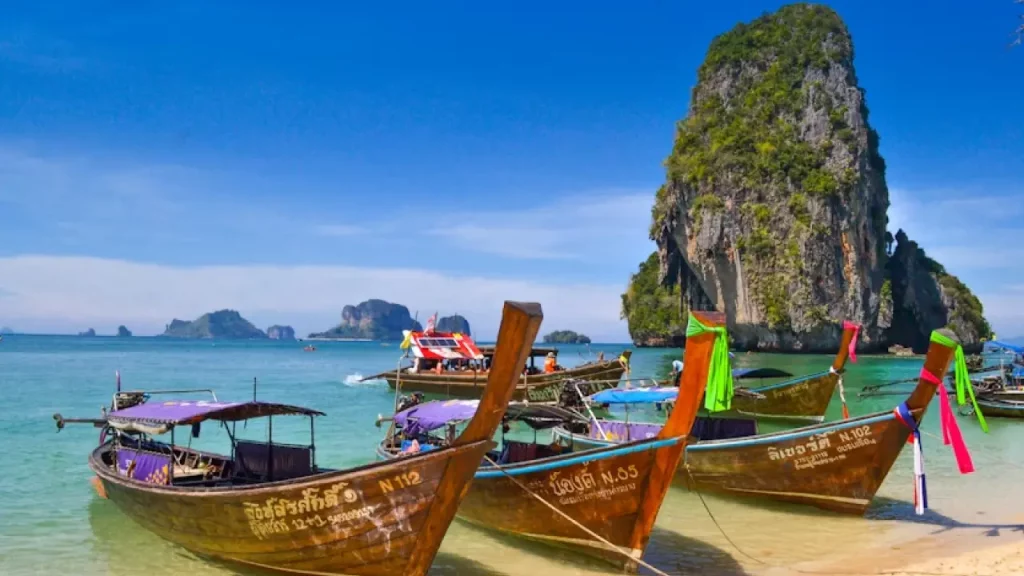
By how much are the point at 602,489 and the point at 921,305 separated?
2953 inches

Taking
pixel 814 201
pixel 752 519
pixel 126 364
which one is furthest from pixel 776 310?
pixel 752 519

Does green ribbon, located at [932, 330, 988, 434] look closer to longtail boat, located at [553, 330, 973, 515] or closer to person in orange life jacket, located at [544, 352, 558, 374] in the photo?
longtail boat, located at [553, 330, 973, 515]

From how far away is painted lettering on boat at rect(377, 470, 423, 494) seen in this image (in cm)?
704

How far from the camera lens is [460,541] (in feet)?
33.1

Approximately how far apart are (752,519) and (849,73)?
69.7 meters

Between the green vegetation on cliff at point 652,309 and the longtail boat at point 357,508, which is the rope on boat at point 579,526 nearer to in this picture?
the longtail boat at point 357,508

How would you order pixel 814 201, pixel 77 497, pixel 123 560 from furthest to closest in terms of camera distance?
1. pixel 814 201
2. pixel 77 497
3. pixel 123 560

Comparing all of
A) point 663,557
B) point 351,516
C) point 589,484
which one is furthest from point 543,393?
point 351,516

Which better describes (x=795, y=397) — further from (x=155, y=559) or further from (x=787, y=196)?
(x=787, y=196)

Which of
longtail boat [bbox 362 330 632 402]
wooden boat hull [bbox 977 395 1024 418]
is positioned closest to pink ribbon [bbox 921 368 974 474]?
wooden boat hull [bbox 977 395 1024 418]

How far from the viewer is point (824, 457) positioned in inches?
420

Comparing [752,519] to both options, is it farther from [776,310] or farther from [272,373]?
[776,310]

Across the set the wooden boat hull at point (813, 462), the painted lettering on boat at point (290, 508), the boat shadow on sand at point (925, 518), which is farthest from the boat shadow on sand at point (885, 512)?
the painted lettering on boat at point (290, 508)

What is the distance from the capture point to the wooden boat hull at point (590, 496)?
8109 mm
